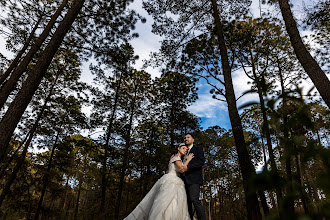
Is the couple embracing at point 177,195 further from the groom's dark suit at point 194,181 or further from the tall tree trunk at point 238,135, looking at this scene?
the tall tree trunk at point 238,135

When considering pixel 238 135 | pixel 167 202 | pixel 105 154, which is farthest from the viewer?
pixel 105 154

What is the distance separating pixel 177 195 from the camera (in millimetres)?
3830

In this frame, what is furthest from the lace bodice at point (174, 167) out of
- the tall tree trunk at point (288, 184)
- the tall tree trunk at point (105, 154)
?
the tall tree trunk at point (105, 154)

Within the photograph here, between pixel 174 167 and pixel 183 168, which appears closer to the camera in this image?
pixel 183 168

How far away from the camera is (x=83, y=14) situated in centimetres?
754

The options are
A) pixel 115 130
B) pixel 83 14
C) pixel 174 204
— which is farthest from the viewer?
pixel 115 130

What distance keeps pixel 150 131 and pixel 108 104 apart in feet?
14.1

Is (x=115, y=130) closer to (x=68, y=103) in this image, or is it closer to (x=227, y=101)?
(x=68, y=103)

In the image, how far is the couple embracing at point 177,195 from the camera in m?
3.54

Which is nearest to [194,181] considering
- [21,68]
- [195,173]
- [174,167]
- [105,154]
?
[195,173]

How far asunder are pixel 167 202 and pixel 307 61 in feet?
17.6

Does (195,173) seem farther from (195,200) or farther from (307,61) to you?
(307,61)

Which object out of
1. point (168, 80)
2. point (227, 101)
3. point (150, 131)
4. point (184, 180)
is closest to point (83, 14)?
point (227, 101)

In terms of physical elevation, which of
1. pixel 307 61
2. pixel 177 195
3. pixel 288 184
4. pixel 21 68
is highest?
pixel 21 68
